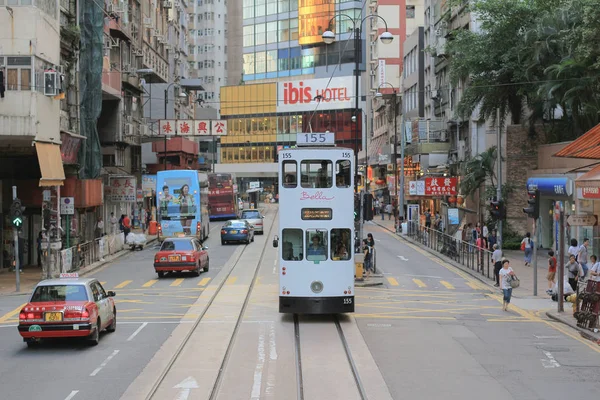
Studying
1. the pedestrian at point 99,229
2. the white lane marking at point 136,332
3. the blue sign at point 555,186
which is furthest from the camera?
the pedestrian at point 99,229

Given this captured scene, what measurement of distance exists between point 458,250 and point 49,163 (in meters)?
19.2

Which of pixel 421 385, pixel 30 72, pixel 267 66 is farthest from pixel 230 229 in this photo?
pixel 267 66

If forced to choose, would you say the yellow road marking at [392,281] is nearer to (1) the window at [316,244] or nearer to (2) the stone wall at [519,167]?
(1) the window at [316,244]

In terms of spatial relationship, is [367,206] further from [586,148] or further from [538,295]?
[538,295]

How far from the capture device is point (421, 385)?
14.0 meters

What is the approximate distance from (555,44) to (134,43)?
35.1m

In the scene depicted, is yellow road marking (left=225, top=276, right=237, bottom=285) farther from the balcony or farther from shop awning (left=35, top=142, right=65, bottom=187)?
the balcony

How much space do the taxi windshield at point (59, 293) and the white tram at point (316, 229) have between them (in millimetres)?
5176

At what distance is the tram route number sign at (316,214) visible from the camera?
2053cm

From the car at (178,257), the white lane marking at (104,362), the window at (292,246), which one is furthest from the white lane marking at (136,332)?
the car at (178,257)

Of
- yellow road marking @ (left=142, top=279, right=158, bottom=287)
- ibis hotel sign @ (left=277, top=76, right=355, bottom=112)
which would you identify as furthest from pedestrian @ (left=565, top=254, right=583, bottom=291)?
ibis hotel sign @ (left=277, top=76, right=355, bottom=112)

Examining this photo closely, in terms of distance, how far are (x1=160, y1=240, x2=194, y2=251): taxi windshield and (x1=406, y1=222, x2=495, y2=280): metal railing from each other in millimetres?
11984

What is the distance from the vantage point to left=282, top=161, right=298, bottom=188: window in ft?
67.1

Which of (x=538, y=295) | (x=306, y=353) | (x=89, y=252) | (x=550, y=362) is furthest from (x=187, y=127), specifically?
(x=550, y=362)
